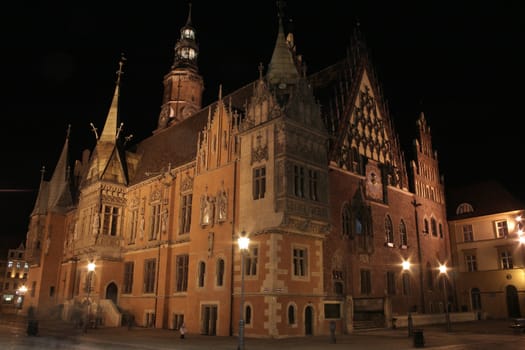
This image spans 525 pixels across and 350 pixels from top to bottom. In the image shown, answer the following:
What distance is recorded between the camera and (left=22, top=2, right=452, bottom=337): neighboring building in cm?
2822

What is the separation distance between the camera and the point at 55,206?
5331 cm

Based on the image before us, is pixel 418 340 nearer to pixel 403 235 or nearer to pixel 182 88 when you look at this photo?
pixel 403 235

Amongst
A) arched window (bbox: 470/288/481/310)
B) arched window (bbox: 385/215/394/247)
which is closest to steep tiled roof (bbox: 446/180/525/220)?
arched window (bbox: 470/288/481/310)

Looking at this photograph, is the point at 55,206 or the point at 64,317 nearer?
the point at 64,317

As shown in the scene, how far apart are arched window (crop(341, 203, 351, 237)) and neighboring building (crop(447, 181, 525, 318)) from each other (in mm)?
17132

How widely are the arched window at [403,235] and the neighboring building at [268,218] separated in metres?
0.10

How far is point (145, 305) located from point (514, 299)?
33.7 m

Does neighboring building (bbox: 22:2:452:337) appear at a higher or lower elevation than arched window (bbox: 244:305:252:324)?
higher

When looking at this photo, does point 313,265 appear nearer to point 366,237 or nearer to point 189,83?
point 366,237

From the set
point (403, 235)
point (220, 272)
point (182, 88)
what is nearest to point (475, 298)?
point (403, 235)

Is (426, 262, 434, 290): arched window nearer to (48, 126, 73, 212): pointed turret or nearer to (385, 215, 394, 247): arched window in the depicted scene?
(385, 215, 394, 247): arched window

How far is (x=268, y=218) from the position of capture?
90.4 feet

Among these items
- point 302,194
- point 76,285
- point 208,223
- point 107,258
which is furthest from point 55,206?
point 302,194

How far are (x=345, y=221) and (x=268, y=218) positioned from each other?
8.66 meters
